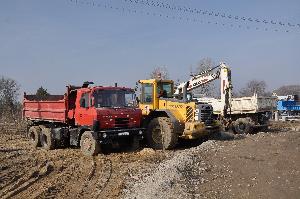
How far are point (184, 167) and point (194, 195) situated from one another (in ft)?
8.35

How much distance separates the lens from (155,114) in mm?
16703

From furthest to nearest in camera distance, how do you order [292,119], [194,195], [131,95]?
1. [292,119]
2. [131,95]
3. [194,195]

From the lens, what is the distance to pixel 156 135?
16.3 m

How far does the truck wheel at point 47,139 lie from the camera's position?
17.3m

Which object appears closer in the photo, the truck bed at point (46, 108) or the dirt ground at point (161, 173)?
→ the dirt ground at point (161, 173)

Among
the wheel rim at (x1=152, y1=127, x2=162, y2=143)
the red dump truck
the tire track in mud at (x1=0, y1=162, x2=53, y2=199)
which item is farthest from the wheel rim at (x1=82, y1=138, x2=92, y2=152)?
the wheel rim at (x1=152, y1=127, x2=162, y2=143)

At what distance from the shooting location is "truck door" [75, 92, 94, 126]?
49.6 feet

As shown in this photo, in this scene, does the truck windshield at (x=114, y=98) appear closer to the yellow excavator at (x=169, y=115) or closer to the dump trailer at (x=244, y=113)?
the yellow excavator at (x=169, y=115)

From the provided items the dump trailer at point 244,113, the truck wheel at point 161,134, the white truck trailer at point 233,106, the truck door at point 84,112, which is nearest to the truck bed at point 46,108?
the truck door at point 84,112

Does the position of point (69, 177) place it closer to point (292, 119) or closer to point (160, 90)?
point (160, 90)

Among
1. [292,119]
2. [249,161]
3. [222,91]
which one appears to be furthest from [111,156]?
[292,119]

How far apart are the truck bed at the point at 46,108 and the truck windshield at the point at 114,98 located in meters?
1.96

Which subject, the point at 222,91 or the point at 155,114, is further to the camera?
the point at 222,91

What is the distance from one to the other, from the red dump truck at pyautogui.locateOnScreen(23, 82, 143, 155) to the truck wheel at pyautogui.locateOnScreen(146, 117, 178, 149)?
627 millimetres
